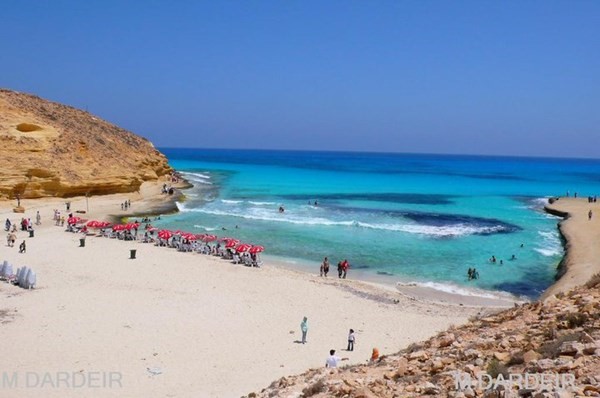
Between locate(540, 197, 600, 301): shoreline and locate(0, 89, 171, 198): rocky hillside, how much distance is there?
3624cm

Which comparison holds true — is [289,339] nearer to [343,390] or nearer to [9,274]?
[343,390]

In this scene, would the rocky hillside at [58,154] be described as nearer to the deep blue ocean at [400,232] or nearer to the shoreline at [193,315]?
the deep blue ocean at [400,232]

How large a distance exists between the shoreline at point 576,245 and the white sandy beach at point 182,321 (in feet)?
20.9

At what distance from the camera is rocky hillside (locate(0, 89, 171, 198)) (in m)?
36.9

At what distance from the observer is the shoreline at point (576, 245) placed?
2219 cm

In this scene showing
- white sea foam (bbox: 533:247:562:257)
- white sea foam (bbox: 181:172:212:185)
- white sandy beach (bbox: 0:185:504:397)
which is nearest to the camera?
white sandy beach (bbox: 0:185:504:397)

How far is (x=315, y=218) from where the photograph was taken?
4222 centimetres

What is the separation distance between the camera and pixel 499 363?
6277 mm

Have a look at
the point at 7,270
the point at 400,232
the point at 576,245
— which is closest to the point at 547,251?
the point at 576,245

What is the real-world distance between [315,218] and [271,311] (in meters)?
25.1

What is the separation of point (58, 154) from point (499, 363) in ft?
136

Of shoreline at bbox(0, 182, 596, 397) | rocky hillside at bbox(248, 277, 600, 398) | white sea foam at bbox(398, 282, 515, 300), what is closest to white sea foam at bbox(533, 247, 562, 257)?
white sea foam at bbox(398, 282, 515, 300)

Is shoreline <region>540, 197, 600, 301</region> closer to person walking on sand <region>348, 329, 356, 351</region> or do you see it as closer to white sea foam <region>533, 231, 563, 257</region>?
white sea foam <region>533, 231, 563, 257</region>

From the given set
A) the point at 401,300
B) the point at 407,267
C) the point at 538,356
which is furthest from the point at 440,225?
the point at 538,356
